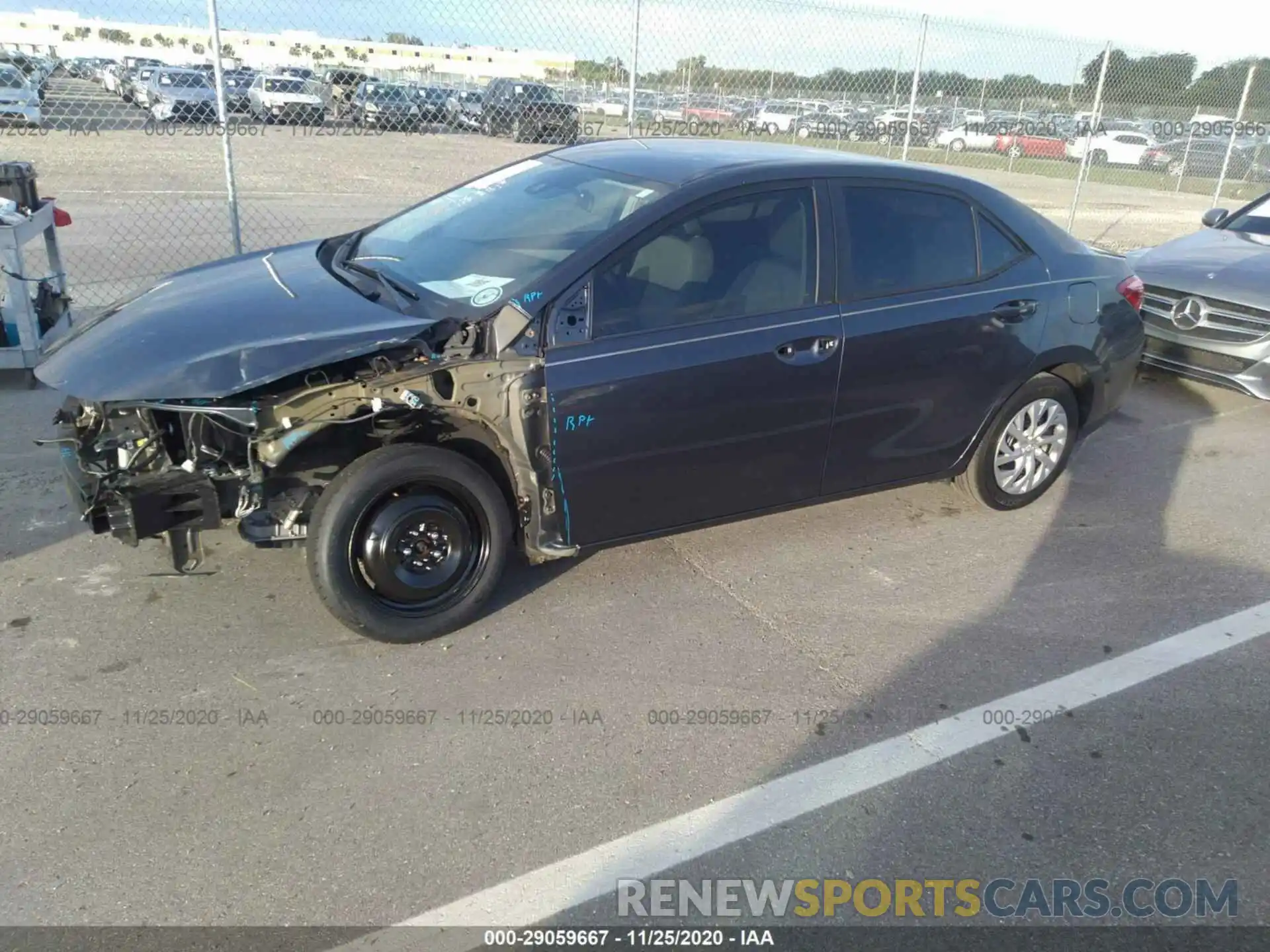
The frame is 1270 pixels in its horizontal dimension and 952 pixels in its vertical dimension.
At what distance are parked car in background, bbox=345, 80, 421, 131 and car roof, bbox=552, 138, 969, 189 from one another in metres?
15.1

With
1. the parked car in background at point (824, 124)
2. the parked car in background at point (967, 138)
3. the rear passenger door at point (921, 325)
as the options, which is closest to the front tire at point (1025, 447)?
the rear passenger door at point (921, 325)

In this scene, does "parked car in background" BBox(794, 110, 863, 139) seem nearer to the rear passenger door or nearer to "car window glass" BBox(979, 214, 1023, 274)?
"car window glass" BBox(979, 214, 1023, 274)

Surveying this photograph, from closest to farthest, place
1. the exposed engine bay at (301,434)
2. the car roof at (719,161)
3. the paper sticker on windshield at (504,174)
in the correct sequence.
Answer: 1. the exposed engine bay at (301,434)
2. the car roof at (719,161)
3. the paper sticker on windshield at (504,174)

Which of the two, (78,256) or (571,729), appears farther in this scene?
(78,256)

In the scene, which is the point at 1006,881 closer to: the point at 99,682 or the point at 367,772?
the point at 367,772

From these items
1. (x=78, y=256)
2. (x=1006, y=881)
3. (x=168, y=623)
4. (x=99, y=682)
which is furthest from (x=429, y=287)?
(x=78, y=256)

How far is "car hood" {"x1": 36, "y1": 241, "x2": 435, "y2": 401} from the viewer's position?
10.7ft

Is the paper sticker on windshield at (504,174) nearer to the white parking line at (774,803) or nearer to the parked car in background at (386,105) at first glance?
the white parking line at (774,803)

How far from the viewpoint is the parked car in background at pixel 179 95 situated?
18906mm

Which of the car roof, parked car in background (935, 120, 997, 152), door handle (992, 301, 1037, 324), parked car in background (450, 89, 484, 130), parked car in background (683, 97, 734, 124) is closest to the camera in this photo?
the car roof

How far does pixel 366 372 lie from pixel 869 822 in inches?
88.2

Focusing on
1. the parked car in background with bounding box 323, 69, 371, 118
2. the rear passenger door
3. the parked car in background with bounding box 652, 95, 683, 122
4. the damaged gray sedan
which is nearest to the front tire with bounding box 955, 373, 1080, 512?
the rear passenger door

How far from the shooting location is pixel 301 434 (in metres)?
3.37

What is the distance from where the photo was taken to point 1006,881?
269 centimetres
